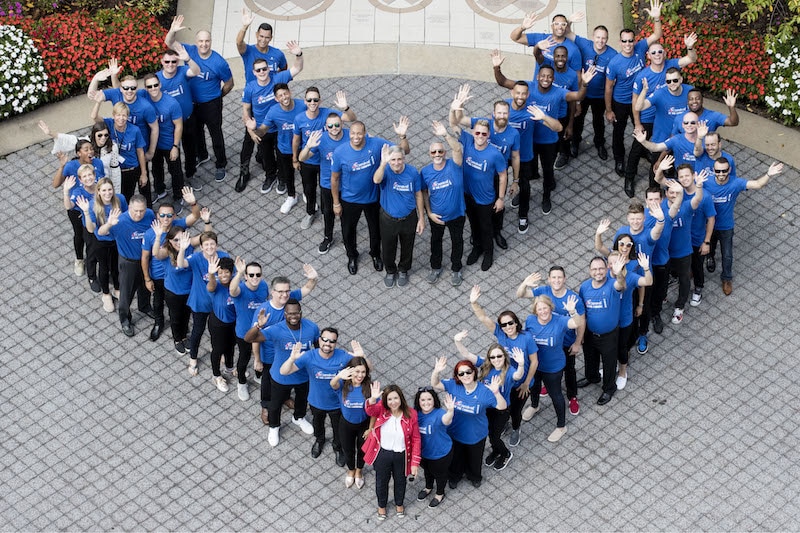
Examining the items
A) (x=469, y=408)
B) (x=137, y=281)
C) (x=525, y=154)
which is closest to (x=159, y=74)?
(x=137, y=281)

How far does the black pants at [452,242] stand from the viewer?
2008cm

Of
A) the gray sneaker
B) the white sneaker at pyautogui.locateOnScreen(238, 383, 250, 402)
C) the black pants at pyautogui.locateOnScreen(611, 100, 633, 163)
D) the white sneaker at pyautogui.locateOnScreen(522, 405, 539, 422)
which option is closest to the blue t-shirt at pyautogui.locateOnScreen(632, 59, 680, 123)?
the black pants at pyautogui.locateOnScreen(611, 100, 633, 163)

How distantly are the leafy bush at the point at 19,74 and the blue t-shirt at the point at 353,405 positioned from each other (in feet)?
26.2

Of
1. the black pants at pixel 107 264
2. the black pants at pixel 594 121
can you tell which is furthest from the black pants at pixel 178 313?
the black pants at pixel 594 121

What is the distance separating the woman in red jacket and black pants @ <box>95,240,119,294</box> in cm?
434

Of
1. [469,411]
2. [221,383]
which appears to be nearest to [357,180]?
[221,383]

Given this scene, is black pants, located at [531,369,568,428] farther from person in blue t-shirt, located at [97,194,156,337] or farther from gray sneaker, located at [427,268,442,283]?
person in blue t-shirt, located at [97,194,156,337]

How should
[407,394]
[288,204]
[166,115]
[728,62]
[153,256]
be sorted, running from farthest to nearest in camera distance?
[728,62] < [288,204] < [166,115] < [407,394] < [153,256]

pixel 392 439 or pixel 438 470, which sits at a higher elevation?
pixel 392 439

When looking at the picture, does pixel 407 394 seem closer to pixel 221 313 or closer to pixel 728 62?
pixel 221 313

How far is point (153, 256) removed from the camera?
62.7 ft

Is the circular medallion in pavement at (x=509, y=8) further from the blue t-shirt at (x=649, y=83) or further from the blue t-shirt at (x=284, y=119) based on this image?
the blue t-shirt at (x=284, y=119)

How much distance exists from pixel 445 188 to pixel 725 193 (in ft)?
11.4

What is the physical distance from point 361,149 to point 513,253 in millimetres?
2735
